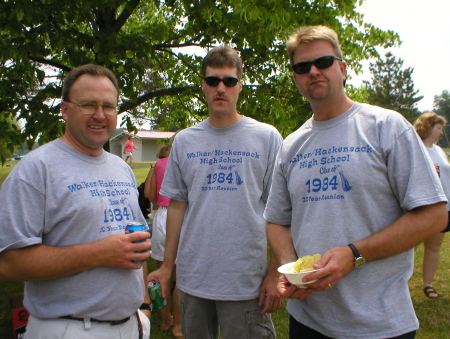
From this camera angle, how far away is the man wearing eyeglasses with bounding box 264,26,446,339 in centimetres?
160

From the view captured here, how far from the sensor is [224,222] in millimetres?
2361

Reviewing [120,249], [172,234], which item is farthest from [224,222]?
[120,249]

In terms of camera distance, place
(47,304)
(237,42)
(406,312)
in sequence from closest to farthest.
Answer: (406,312) < (47,304) < (237,42)

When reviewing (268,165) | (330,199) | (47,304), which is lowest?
(47,304)

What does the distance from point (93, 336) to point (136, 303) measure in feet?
0.90

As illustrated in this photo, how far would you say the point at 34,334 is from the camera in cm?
186

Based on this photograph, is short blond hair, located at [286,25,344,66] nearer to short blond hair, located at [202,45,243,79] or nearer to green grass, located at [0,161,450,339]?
short blond hair, located at [202,45,243,79]

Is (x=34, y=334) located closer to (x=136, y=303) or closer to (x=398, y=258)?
(x=136, y=303)

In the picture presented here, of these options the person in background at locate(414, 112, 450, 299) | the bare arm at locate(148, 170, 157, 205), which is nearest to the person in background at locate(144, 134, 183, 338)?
the bare arm at locate(148, 170, 157, 205)

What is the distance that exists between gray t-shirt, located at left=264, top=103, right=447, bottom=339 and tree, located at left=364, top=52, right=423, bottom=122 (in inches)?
2839

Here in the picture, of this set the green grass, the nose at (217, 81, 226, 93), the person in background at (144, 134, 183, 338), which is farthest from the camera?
the person in background at (144, 134, 183, 338)

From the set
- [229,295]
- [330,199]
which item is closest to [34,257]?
[229,295]

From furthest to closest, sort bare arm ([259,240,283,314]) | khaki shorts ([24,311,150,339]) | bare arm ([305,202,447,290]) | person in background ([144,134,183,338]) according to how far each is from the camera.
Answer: person in background ([144,134,183,338]) → bare arm ([259,240,283,314]) → khaki shorts ([24,311,150,339]) → bare arm ([305,202,447,290])

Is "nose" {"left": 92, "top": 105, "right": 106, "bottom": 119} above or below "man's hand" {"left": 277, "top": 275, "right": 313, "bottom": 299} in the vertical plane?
above
